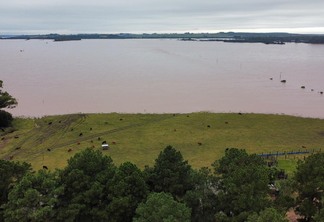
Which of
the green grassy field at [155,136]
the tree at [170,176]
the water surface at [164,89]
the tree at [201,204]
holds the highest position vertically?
the tree at [170,176]

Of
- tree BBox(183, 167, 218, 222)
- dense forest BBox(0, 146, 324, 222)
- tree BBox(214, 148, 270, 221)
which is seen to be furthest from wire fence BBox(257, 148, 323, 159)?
tree BBox(183, 167, 218, 222)

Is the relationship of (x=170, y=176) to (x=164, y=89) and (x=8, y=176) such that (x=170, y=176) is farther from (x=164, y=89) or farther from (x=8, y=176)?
(x=164, y=89)

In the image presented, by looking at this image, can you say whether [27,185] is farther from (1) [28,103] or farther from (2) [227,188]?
(1) [28,103]

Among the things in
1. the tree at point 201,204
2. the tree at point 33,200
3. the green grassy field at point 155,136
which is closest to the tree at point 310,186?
the tree at point 201,204

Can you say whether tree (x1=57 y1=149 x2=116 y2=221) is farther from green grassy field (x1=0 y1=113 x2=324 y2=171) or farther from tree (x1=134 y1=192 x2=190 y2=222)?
green grassy field (x1=0 y1=113 x2=324 y2=171)

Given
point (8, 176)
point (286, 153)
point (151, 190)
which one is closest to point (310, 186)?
point (151, 190)

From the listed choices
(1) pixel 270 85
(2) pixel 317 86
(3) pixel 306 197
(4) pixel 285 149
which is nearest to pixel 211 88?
(1) pixel 270 85

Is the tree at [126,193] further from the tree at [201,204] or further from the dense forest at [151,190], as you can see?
the tree at [201,204]

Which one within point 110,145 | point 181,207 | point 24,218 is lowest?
point 110,145
